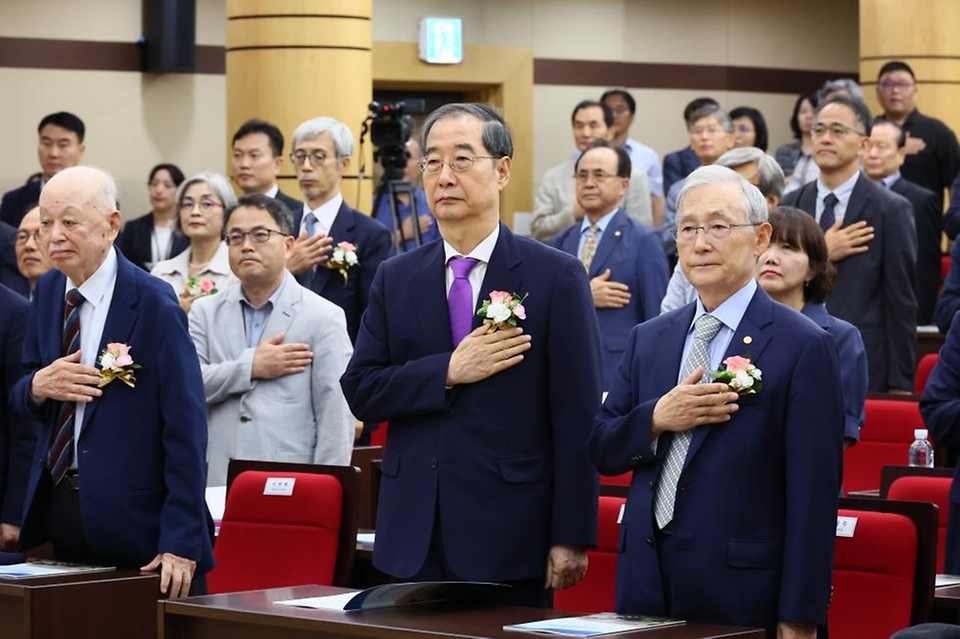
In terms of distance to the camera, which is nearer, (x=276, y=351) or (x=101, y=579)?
(x=101, y=579)

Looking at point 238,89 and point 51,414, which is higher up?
point 238,89

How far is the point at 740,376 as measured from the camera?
3471 millimetres

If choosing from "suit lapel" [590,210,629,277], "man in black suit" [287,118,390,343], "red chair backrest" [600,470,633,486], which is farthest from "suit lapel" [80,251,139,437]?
"suit lapel" [590,210,629,277]

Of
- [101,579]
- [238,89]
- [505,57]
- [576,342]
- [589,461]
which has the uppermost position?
[505,57]

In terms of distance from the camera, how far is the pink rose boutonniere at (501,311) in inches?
147

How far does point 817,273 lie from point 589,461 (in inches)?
43.6

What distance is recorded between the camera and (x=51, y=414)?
433 centimetres

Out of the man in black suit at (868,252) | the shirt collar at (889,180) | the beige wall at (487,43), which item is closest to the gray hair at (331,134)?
the man in black suit at (868,252)

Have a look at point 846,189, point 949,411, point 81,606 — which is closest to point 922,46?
point 846,189

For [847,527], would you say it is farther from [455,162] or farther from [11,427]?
[11,427]

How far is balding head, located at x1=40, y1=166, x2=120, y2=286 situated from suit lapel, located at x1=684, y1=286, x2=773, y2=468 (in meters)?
1.55

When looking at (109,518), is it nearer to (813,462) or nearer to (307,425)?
(307,425)

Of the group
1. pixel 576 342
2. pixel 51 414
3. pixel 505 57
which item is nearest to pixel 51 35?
pixel 505 57

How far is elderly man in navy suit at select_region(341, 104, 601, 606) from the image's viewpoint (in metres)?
3.75
